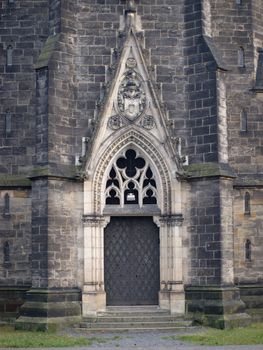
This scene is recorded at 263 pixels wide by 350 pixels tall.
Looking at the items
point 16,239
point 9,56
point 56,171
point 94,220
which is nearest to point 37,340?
point 94,220

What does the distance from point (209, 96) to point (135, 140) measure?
247 centimetres

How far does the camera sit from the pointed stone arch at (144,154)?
70.1ft

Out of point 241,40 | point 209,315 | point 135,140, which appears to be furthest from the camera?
point 241,40

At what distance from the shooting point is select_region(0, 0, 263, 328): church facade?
2077 cm

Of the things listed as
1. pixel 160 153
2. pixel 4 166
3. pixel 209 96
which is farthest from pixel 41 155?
pixel 209 96

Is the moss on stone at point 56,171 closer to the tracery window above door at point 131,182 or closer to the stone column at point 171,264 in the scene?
the tracery window above door at point 131,182

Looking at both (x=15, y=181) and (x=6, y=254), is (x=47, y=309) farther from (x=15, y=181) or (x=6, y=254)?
(x=15, y=181)

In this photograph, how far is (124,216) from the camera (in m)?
21.7

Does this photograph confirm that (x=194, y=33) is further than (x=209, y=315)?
Yes

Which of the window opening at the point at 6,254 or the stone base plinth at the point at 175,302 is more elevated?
the window opening at the point at 6,254

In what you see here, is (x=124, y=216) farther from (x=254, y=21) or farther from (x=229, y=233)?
(x=254, y=21)

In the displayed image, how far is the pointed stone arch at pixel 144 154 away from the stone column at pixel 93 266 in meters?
0.41

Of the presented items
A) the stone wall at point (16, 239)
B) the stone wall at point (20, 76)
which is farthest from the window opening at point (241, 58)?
the stone wall at point (16, 239)

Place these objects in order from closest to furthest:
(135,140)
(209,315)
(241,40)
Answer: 1. (209,315)
2. (135,140)
3. (241,40)
